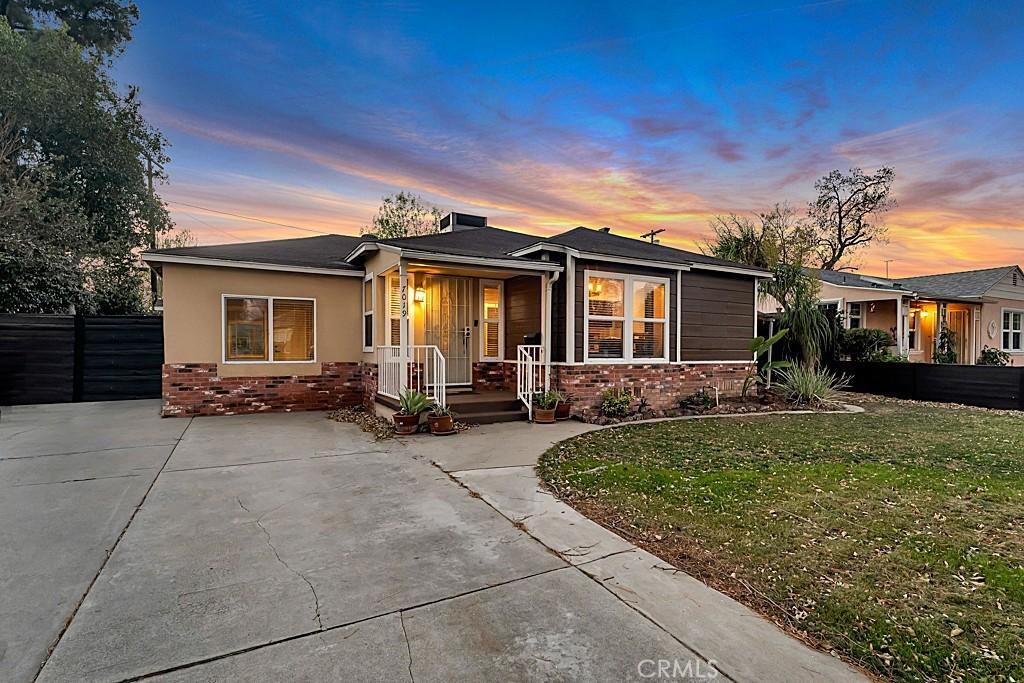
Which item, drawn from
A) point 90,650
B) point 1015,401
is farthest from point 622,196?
point 90,650

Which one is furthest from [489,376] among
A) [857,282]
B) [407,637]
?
[857,282]

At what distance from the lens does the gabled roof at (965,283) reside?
54.6ft

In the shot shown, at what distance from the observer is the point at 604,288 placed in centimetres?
888

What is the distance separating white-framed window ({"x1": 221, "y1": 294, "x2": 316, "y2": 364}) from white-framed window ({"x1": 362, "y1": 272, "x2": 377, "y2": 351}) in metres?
0.96

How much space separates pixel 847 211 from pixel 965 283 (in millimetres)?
8583

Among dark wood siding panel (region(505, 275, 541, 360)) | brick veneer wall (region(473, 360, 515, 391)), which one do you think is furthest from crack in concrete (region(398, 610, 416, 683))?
brick veneer wall (region(473, 360, 515, 391))

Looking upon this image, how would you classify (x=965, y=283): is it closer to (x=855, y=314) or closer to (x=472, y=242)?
(x=855, y=314)

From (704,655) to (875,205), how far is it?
2957 centimetres

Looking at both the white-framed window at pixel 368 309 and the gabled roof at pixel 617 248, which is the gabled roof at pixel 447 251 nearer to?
the gabled roof at pixel 617 248

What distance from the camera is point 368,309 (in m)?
9.54

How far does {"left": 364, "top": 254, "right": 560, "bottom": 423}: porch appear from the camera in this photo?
7891 mm

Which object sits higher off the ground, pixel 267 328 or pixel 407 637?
pixel 267 328

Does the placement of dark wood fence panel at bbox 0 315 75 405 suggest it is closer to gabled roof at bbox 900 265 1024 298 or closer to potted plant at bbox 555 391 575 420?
potted plant at bbox 555 391 575 420

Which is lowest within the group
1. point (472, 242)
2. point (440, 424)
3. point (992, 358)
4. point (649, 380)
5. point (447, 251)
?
point (440, 424)
